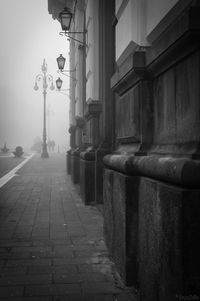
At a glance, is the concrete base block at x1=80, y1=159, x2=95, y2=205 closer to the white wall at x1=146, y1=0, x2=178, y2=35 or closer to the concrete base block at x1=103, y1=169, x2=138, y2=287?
the concrete base block at x1=103, y1=169, x2=138, y2=287

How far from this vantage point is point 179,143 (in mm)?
3094

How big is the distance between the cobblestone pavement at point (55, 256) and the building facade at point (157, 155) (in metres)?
0.24

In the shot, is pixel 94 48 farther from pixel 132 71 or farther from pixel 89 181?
pixel 132 71

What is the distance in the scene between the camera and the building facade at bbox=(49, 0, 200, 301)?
8.25 feet

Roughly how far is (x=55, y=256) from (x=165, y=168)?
2498mm

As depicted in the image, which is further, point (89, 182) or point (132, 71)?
point (89, 182)

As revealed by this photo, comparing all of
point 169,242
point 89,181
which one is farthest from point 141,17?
point 89,181

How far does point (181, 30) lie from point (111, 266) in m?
2.65

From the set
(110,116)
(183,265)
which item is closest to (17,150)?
(110,116)

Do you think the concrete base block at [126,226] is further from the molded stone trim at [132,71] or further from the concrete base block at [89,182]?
the concrete base block at [89,182]

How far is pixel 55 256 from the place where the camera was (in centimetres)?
484

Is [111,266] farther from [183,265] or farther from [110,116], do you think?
[110,116]

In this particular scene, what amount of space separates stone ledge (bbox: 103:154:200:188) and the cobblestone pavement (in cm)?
107

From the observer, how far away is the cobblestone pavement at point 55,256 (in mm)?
3715
